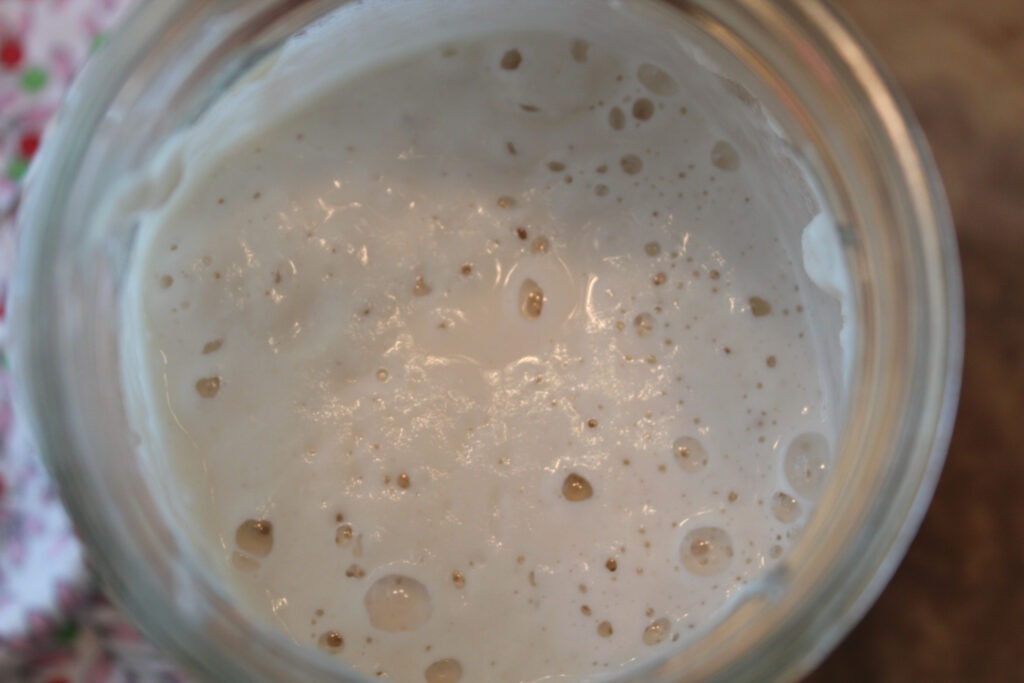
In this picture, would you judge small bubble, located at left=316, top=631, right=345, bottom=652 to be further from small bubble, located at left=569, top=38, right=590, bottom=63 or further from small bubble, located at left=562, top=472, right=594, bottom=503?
small bubble, located at left=569, top=38, right=590, bottom=63

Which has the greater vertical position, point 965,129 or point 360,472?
point 965,129

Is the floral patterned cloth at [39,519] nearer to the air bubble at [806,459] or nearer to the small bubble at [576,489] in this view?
the small bubble at [576,489]

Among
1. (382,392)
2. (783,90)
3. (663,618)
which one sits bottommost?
(663,618)

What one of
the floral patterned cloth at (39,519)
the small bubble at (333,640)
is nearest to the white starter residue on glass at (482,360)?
the small bubble at (333,640)

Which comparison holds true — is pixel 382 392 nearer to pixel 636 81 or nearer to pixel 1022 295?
pixel 636 81

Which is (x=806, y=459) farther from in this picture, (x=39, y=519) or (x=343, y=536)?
(x=39, y=519)

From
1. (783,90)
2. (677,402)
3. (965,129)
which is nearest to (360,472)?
(677,402)
